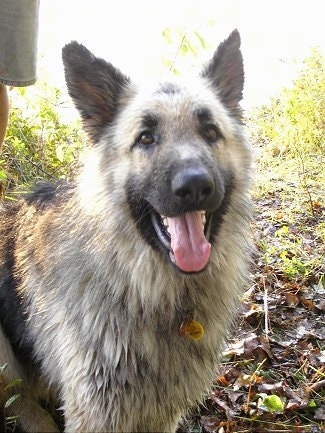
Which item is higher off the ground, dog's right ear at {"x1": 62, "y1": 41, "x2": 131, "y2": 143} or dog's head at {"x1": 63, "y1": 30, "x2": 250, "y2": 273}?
dog's right ear at {"x1": 62, "y1": 41, "x2": 131, "y2": 143}

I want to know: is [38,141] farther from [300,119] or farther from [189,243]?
[189,243]

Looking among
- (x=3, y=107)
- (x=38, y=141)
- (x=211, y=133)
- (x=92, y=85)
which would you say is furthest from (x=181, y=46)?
(x=211, y=133)

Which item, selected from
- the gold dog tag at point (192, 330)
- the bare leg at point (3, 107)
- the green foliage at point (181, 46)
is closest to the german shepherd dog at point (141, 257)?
the gold dog tag at point (192, 330)

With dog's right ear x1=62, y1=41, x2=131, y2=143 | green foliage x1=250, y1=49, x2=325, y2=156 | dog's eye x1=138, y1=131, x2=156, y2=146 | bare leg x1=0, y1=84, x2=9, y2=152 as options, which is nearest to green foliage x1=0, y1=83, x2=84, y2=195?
bare leg x1=0, y1=84, x2=9, y2=152

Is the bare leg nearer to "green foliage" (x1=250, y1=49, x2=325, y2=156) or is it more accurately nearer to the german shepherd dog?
the german shepherd dog

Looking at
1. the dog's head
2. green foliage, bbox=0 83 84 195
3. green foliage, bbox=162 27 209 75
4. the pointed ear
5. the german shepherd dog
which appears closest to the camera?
the dog's head

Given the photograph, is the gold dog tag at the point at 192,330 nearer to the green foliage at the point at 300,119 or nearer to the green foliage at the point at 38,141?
the green foliage at the point at 38,141

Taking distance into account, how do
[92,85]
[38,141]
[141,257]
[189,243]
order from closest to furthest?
[189,243]
[141,257]
[92,85]
[38,141]
